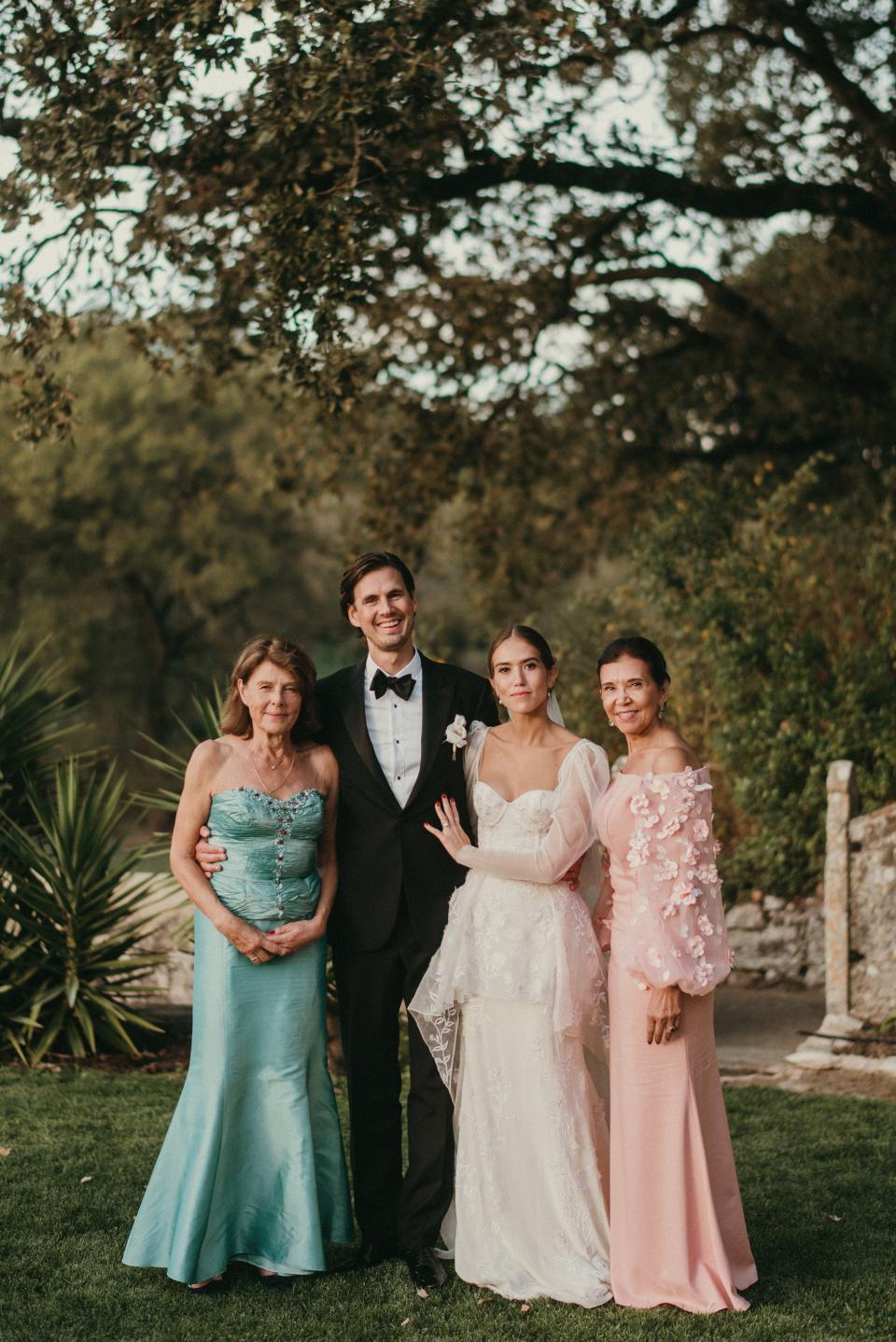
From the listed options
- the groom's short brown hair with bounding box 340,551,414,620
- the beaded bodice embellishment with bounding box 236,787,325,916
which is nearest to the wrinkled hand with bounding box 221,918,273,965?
the beaded bodice embellishment with bounding box 236,787,325,916

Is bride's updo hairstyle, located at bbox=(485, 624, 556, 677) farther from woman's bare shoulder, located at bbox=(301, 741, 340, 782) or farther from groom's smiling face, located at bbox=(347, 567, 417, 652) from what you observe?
woman's bare shoulder, located at bbox=(301, 741, 340, 782)

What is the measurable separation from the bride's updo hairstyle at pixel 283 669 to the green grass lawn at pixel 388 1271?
177 centimetres

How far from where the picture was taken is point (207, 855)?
4523 millimetres

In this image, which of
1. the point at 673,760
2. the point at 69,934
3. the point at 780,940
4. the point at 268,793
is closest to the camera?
the point at 673,760

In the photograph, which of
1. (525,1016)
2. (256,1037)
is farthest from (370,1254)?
(525,1016)

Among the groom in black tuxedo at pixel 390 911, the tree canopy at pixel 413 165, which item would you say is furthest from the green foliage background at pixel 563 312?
the groom in black tuxedo at pixel 390 911

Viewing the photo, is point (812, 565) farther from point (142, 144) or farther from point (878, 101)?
point (142, 144)

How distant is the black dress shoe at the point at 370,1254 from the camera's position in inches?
181

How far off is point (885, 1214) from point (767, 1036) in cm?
334

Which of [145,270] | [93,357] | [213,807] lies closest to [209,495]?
[93,357]

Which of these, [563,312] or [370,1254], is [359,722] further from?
[563,312]

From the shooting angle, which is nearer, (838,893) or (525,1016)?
(525,1016)

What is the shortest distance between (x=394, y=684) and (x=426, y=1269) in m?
1.90

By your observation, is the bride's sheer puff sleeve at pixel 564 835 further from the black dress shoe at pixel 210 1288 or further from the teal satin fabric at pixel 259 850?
the black dress shoe at pixel 210 1288
